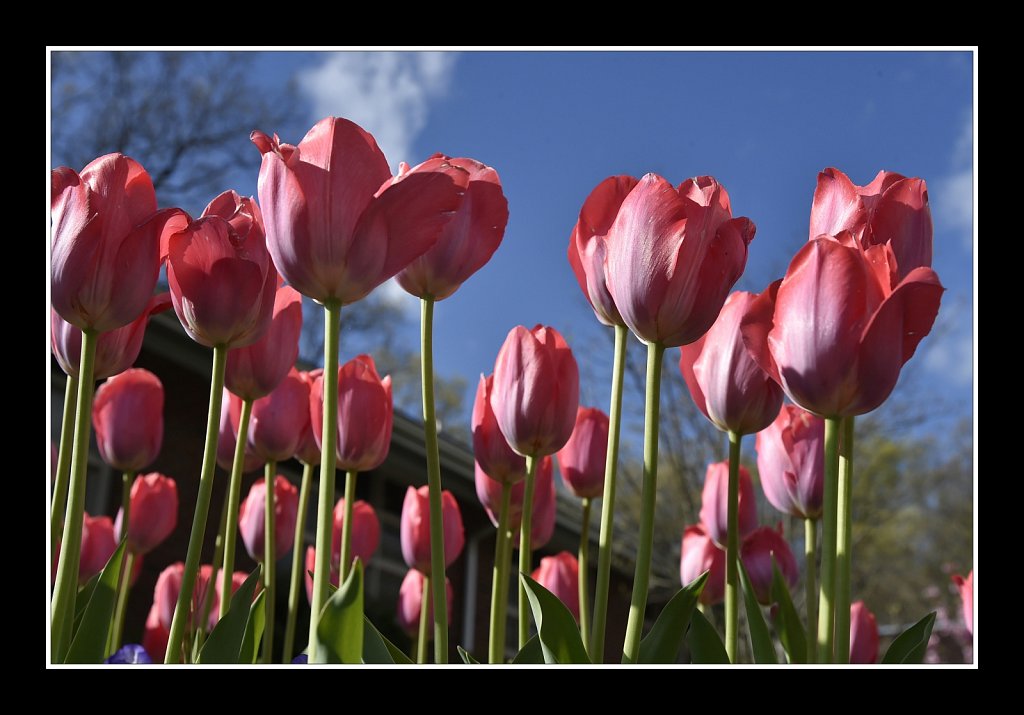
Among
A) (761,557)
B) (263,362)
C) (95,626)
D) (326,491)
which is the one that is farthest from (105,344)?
(761,557)

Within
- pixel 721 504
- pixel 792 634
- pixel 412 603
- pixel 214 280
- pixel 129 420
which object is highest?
pixel 214 280

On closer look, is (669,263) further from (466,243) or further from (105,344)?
(105,344)

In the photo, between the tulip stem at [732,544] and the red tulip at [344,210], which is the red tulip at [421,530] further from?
the red tulip at [344,210]

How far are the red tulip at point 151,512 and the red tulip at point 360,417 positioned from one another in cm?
83

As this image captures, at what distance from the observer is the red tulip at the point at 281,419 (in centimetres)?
124

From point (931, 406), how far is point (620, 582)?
481 cm

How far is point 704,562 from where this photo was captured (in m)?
1.84

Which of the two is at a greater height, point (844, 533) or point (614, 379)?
point (614, 379)

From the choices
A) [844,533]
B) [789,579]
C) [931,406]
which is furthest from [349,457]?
[931,406]

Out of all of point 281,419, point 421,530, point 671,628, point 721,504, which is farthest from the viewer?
point 421,530

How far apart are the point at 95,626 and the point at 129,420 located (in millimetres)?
662

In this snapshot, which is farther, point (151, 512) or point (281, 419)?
point (151, 512)

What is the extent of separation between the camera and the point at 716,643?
0.84 meters

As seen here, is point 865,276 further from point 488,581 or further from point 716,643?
point 488,581
